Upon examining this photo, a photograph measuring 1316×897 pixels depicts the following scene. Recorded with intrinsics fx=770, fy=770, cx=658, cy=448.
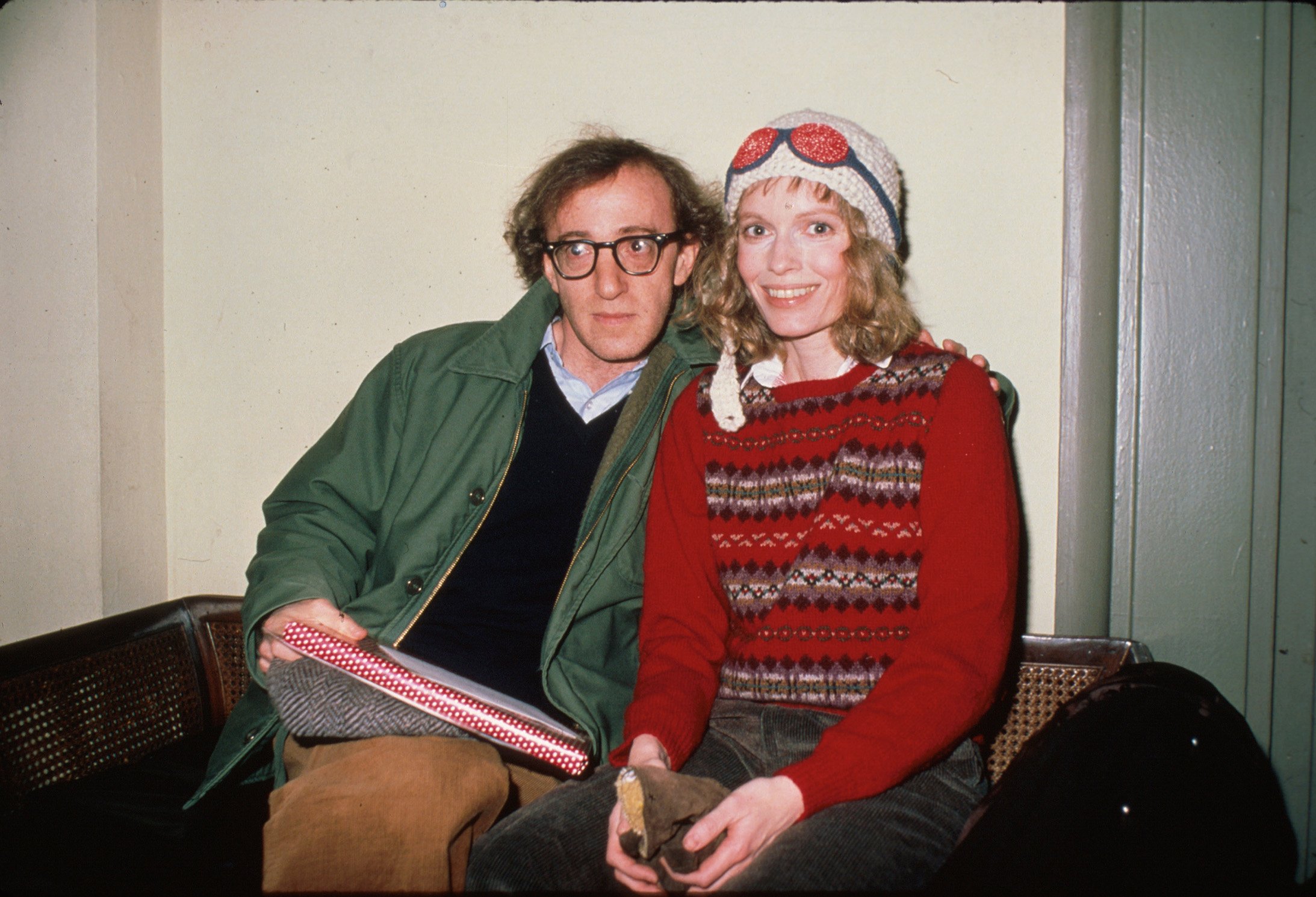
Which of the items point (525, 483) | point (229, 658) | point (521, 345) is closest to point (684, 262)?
point (521, 345)

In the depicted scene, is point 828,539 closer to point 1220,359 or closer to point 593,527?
point 593,527

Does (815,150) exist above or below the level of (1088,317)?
above

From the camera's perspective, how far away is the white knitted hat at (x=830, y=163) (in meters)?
1.42

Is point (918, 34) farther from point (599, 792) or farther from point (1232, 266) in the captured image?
point (599, 792)

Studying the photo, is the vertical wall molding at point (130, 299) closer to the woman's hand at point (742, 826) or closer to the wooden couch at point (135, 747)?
the wooden couch at point (135, 747)

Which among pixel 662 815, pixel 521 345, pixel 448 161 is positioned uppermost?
pixel 448 161

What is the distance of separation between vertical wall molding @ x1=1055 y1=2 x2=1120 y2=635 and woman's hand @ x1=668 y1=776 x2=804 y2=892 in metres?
0.95

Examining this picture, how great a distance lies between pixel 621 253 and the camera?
1768 millimetres

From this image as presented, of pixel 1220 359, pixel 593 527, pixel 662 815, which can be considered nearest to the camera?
pixel 662 815

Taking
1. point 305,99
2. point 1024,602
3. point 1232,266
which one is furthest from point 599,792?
point 305,99

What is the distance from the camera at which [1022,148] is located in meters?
1.93

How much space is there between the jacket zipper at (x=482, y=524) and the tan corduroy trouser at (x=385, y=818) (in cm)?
38

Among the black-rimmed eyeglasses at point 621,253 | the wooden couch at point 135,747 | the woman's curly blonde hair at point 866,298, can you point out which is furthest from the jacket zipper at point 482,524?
the woman's curly blonde hair at point 866,298

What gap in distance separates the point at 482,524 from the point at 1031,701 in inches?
52.6
